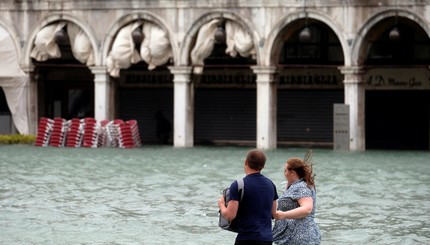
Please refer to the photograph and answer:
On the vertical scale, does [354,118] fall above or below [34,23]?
below

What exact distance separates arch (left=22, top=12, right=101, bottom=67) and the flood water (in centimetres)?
493

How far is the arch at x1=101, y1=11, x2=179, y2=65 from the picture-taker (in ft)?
116

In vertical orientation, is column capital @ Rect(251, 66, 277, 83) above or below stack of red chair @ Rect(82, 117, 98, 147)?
above

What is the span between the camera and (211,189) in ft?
69.7

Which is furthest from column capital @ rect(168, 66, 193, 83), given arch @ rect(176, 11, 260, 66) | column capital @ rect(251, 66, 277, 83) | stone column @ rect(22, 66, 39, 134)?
stone column @ rect(22, 66, 39, 134)

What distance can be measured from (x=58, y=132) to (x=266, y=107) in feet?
20.2

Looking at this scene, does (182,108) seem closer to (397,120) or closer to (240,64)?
(240,64)

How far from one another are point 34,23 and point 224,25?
20.2ft

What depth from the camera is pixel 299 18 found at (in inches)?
1330

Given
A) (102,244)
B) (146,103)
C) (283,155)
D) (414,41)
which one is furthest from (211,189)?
(146,103)

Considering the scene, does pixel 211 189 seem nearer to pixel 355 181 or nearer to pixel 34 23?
pixel 355 181

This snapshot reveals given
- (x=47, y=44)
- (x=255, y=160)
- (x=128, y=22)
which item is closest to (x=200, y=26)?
(x=128, y=22)

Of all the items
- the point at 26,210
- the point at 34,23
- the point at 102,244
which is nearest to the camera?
the point at 102,244

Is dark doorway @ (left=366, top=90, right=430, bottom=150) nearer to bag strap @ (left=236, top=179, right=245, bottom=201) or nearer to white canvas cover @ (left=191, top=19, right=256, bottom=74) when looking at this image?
white canvas cover @ (left=191, top=19, right=256, bottom=74)
